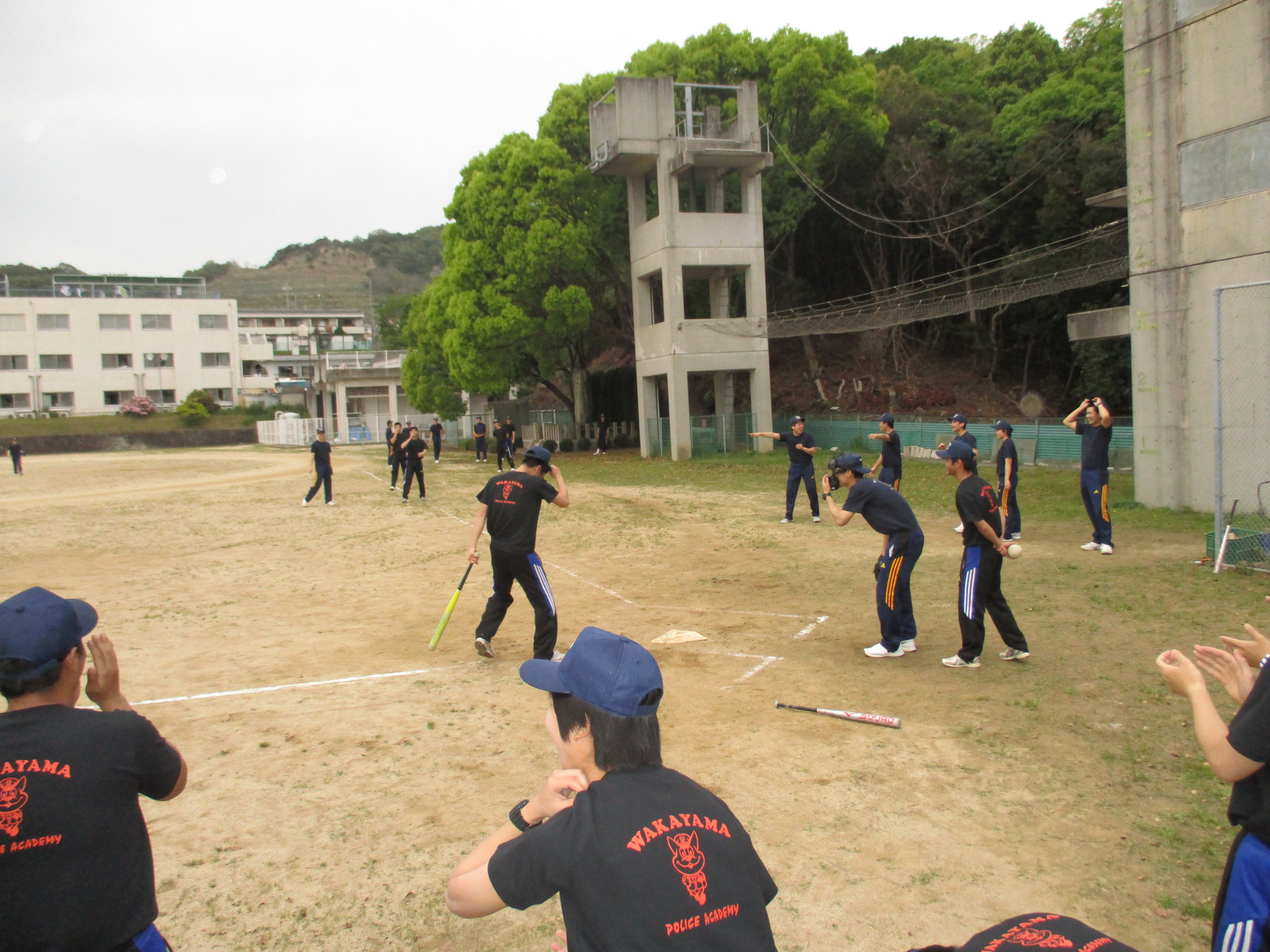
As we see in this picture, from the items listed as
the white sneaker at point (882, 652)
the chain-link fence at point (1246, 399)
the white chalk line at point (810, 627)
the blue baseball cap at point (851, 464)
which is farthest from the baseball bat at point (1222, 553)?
the blue baseball cap at point (851, 464)

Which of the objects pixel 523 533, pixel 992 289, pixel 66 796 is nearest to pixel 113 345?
pixel 992 289

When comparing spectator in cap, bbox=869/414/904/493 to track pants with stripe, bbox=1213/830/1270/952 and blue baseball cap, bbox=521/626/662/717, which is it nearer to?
track pants with stripe, bbox=1213/830/1270/952

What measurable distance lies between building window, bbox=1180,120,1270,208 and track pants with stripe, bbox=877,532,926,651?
1056 cm

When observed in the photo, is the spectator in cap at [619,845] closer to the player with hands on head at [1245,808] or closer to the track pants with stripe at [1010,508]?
the player with hands on head at [1245,808]

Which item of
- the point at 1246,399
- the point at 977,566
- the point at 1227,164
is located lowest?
the point at 977,566

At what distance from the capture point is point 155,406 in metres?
64.8

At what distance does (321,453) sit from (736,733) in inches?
660

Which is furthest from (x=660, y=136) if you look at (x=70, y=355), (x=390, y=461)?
(x=70, y=355)

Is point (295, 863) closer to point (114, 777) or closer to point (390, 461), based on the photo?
point (114, 777)

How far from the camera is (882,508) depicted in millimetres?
7781

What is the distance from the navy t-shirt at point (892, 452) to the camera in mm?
14820

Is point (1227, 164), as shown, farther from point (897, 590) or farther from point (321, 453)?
point (321, 453)

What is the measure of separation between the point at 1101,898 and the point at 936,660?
12.1 ft

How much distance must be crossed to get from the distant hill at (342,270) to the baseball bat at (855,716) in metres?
120
